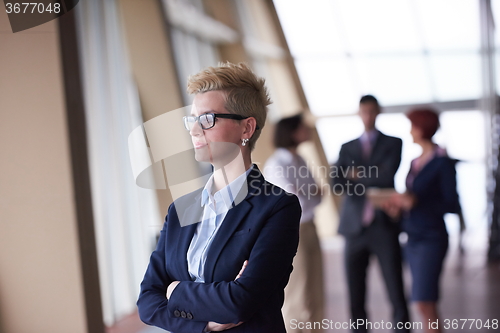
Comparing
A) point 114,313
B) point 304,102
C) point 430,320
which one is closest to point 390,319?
point 430,320

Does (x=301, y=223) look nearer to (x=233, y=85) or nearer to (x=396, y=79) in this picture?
(x=396, y=79)

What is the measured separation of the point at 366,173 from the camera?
276cm

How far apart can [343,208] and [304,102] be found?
753 mm

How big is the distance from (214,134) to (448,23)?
218 centimetres

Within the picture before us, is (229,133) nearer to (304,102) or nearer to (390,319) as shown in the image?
(304,102)

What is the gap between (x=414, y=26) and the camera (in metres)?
2.81

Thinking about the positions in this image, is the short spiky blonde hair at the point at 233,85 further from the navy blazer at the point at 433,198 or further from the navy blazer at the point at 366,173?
the navy blazer at the point at 433,198

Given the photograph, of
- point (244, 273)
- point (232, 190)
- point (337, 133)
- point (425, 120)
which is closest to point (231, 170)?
point (232, 190)

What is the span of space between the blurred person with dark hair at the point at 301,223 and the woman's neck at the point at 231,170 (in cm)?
131

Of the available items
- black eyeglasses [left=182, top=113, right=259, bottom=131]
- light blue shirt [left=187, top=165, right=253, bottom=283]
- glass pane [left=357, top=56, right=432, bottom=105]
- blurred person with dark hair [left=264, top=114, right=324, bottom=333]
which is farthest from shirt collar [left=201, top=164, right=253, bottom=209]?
glass pane [left=357, top=56, right=432, bottom=105]

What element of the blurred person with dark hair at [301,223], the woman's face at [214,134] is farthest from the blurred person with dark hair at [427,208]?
the woman's face at [214,134]

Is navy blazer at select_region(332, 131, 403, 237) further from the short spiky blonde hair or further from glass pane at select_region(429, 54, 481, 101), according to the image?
the short spiky blonde hair

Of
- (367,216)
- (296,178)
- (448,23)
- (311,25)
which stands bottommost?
(367,216)

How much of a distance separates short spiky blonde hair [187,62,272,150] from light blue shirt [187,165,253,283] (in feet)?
0.67
